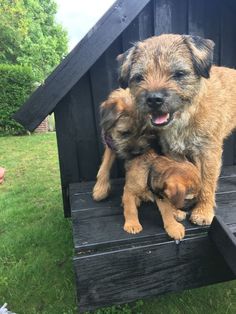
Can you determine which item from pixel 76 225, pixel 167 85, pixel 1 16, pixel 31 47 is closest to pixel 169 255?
pixel 76 225

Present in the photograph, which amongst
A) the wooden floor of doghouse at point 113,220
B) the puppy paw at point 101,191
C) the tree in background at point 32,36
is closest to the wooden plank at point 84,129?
the wooden floor of doghouse at point 113,220

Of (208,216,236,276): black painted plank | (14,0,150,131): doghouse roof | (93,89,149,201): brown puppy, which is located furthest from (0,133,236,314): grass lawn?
(14,0,150,131): doghouse roof

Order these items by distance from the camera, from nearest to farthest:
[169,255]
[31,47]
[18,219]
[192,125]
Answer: [169,255]
[192,125]
[18,219]
[31,47]

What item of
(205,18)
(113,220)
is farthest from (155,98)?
(205,18)

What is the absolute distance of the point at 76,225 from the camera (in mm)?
2602

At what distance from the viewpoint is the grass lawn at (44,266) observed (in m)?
3.20

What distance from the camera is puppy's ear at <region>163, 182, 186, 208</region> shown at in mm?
2295

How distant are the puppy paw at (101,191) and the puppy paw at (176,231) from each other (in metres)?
0.93

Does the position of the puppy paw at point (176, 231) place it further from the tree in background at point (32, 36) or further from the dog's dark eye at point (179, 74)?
the tree in background at point (32, 36)

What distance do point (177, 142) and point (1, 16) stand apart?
790 inches

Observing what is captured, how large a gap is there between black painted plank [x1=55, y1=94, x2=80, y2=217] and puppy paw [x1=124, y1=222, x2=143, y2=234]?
5.51 ft

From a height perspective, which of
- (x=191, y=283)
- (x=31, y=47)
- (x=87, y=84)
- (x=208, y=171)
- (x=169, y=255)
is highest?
(x=31, y=47)

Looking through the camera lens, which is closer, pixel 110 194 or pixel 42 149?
pixel 110 194

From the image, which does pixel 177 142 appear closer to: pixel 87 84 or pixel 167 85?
pixel 167 85
